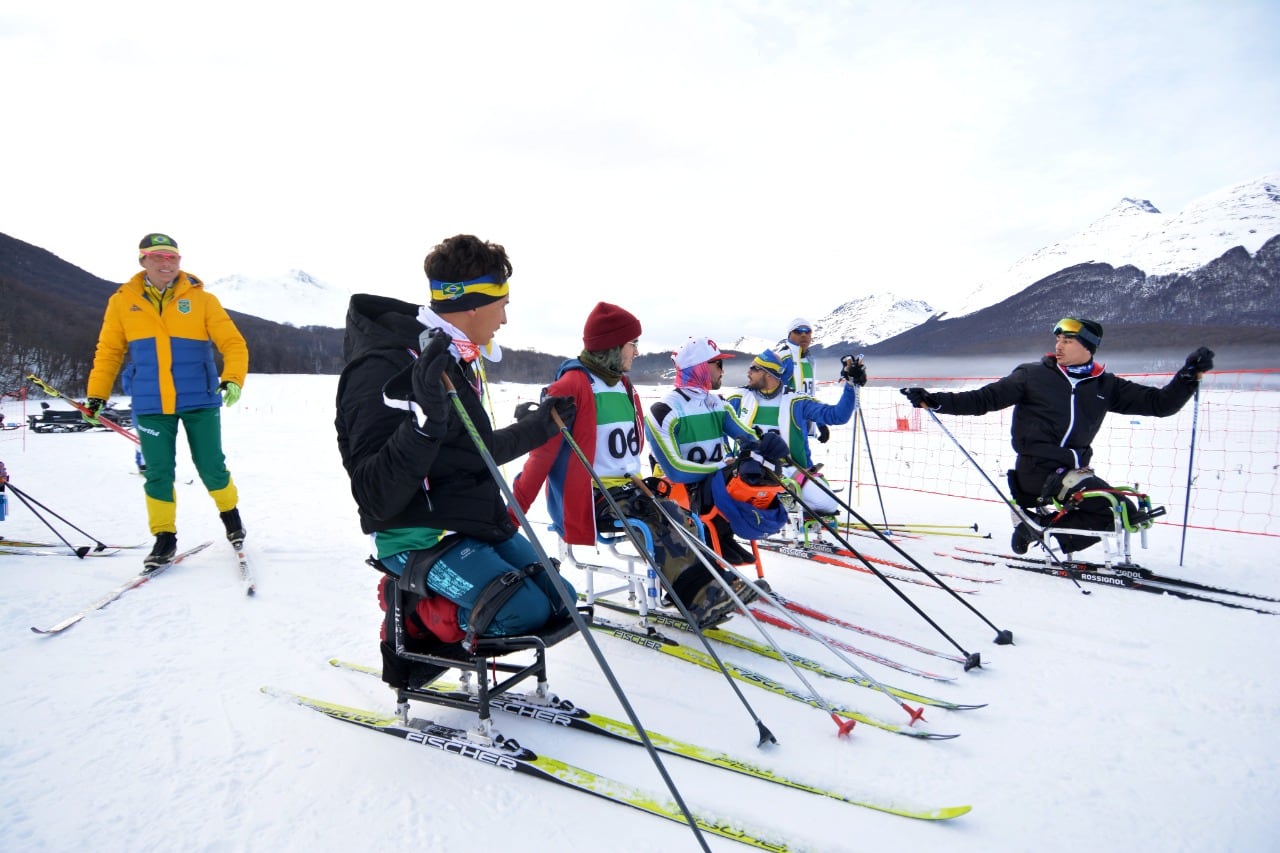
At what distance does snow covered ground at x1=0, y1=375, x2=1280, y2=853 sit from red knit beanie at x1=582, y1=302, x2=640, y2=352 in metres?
1.72

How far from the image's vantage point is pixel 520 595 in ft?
7.45

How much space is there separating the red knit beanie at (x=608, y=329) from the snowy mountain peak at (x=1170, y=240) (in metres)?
74.8

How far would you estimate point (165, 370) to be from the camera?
4113 millimetres

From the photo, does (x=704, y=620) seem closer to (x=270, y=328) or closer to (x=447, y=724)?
(x=447, y=724)

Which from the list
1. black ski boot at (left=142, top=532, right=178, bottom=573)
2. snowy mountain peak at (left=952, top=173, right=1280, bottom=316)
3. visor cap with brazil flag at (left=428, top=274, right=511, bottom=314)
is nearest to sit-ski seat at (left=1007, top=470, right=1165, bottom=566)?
visor cap with brazil flag at (left=428, top=274, right=511, bottom=314)

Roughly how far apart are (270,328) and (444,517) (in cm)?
8570

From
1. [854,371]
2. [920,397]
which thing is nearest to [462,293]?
[854,371]

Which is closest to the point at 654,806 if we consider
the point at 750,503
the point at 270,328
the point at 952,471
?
the point at 750,503

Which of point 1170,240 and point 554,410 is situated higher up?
point 1170,240

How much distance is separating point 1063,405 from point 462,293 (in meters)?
5.00

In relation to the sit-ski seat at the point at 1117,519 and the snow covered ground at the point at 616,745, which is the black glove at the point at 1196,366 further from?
the snow covered ground at the point at 616,745

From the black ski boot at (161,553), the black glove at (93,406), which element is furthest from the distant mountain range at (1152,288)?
the black glove at (93,406)

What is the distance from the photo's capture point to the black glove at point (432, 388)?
76.2 inches

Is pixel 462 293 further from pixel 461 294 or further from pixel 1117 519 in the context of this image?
pixel 1117 519
